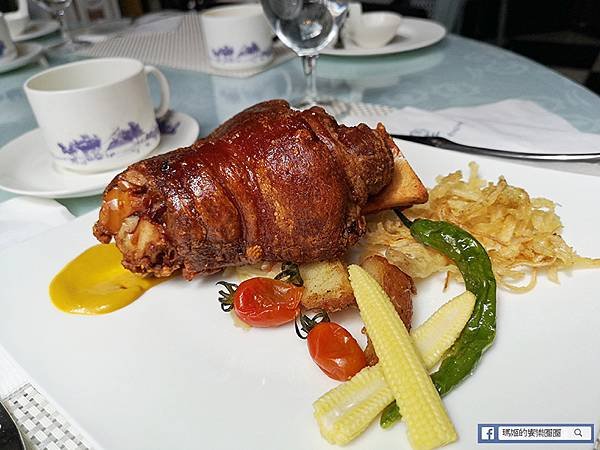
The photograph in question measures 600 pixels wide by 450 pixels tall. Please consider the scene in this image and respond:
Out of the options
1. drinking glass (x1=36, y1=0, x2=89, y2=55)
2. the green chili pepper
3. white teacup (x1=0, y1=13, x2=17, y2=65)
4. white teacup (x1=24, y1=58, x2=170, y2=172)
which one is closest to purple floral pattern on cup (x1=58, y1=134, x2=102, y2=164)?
white teacup (x1=24, y1=58, x2=170, y2=172)

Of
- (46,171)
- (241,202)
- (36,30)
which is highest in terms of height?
(241,202)

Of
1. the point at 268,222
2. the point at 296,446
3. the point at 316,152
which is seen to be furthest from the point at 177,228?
the point at 296,446

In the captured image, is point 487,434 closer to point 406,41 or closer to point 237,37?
point 237,37

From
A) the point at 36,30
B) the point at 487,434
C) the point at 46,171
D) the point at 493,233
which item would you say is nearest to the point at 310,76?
the point at 46,171

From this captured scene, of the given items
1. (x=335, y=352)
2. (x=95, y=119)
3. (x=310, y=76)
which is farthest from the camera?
(x=310, y=76)

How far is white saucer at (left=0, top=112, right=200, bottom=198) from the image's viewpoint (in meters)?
1.74

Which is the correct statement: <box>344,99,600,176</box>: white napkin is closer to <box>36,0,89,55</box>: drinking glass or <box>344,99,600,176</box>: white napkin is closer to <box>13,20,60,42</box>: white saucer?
<box>36,0,89,55</box>: drinking glass

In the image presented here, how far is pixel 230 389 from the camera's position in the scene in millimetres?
1063

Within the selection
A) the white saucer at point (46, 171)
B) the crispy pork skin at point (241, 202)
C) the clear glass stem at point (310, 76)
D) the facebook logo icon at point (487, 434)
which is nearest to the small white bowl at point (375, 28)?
the clear glass stem at point (310, 76)

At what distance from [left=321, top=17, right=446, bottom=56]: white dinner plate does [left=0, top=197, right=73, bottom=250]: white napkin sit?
1741 mm

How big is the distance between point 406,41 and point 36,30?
2812 millimetres

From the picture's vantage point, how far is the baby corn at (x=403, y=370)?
917mm

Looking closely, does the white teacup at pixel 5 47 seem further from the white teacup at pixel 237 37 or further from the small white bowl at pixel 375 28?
the small white bowl at pixel 375 28

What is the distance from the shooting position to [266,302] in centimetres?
121
